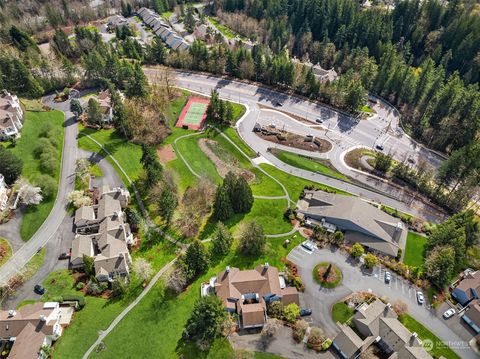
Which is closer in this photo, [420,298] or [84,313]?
[84,313]

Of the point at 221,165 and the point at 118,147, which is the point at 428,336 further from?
the point at 118,147

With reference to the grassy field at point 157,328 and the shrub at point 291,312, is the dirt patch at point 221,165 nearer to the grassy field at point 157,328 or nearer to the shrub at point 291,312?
the grassy field at point 157,328

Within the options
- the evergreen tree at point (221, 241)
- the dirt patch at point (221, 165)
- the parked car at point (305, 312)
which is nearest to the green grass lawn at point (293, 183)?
the dirt patch at point (221, 165)

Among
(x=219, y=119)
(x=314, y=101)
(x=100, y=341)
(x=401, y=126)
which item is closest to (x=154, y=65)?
(x=219, y=119)

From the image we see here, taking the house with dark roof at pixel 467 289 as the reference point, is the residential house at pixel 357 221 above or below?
above

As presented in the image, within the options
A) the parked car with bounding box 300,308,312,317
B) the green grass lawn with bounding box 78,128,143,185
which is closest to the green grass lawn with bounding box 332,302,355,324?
the parked car with bounding box 300,308,312,317

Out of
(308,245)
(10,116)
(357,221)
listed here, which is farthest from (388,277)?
(10,116)

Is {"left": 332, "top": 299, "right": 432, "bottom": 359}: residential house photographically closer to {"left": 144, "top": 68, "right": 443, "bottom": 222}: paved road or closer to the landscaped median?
the landscaped median
